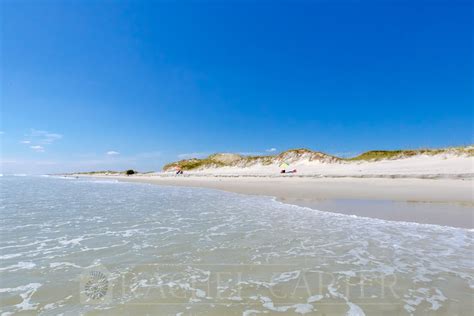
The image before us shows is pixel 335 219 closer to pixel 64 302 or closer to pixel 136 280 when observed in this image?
pixel 136 280

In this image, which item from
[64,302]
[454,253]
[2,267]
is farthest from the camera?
[454,253]

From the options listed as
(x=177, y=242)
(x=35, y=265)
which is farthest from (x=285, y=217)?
(x=35, y=265)

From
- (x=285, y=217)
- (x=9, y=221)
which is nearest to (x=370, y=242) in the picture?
(x=285, y=217)

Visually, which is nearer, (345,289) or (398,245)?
(345,289)

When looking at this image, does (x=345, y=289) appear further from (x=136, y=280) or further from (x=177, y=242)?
(x=177, y=242)

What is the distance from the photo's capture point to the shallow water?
11.9 ft

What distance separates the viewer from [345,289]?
404 cm

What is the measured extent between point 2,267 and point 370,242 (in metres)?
7.58

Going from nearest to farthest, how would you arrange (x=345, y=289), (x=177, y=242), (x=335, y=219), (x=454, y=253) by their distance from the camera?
(x=345, y=289) < (x=454, y=253) < (x=177, y=242) < (x=335, y=219)

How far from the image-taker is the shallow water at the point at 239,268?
11.9 feet

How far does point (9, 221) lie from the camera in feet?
31.0

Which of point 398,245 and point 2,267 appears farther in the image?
point 398,245

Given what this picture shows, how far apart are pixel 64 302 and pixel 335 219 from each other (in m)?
7.81

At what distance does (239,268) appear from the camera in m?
4.91
